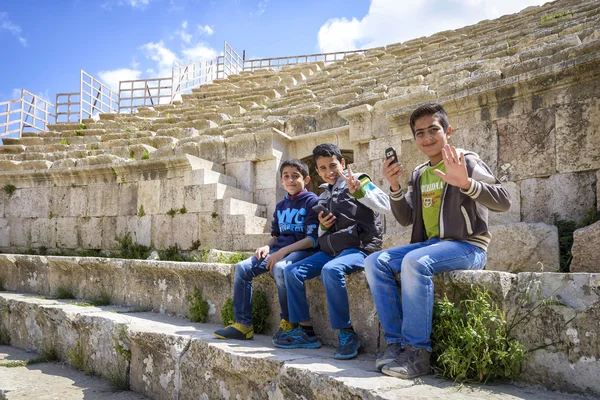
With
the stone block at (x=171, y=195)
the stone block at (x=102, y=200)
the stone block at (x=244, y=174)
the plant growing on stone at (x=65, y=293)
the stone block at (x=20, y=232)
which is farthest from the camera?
the stone block at (x=20, y=232)

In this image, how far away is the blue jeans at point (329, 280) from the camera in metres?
3.04

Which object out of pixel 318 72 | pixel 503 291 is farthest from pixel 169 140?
pixel 503 291

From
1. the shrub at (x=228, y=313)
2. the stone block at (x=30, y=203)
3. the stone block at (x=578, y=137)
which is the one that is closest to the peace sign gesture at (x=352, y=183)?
the shrub at (x=228, y=313)

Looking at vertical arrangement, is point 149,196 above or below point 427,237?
above

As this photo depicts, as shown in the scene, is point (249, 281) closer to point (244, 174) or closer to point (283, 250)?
point (283, 250)

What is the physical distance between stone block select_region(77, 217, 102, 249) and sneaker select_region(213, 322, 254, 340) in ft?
21.6

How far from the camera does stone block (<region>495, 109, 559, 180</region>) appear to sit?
15.9 ft

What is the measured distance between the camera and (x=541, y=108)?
4961 millimetres

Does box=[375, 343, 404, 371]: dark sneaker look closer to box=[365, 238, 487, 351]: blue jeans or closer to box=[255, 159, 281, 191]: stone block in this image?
box=[365, 238, 487, 351]: blue jeans

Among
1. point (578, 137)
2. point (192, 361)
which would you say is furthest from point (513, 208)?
point (192, 361)

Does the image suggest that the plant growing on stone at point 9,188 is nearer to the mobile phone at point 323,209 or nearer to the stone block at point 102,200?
the stone block at point 102,200

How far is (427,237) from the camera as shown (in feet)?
9.96

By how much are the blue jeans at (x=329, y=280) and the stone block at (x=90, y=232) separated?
711 cm

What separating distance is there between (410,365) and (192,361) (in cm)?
181
